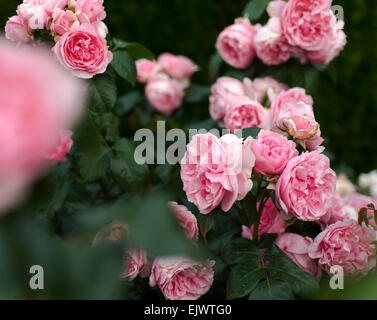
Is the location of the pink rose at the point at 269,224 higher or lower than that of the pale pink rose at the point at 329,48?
lower

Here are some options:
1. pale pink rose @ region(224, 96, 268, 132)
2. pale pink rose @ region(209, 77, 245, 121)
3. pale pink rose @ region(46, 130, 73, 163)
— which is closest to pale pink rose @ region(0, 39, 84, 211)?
pale pink rose @ region(46, 130, 73, 163)

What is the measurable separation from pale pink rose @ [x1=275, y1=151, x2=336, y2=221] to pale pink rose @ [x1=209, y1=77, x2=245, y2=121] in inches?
22.1

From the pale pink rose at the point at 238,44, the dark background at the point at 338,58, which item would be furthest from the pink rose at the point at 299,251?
the dark background at the point at 338,58

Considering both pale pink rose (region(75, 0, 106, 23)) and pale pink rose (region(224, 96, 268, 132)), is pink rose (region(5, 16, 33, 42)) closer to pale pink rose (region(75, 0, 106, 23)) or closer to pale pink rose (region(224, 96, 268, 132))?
pale pink rose (region(75, 0, 106, 23))

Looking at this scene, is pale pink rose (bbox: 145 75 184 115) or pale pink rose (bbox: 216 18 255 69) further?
pale pink rose (bbox: 145 75 184 115)

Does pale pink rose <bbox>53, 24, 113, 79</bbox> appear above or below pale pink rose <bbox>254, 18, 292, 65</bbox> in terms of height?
below

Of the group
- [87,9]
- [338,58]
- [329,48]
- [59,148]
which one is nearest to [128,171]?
[59,148]

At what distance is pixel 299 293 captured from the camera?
0.90 metres

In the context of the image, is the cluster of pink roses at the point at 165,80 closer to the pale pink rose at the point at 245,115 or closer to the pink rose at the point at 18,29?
the pale pink rose at the point at 245,115

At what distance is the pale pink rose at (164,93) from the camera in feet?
6.15

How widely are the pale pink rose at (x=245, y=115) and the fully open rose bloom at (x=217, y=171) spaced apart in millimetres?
421

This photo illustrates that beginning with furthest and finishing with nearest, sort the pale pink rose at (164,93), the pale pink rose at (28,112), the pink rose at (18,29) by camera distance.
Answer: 1. the pale pink rose at (164,93)
2. the pink rose at (18,29)
3. the pale pink rose at (28,112)

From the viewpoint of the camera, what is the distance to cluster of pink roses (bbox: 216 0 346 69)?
55.0 inches
